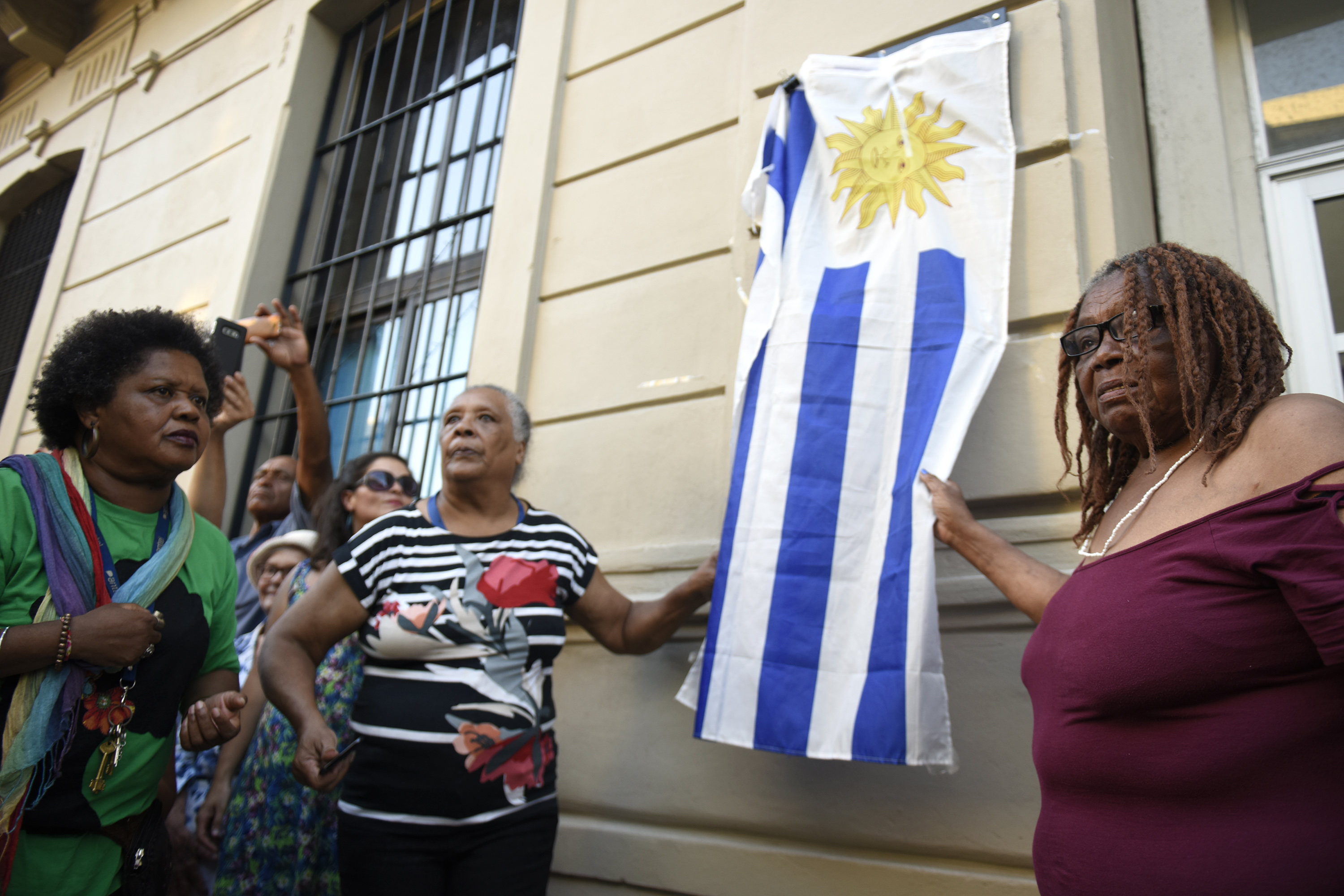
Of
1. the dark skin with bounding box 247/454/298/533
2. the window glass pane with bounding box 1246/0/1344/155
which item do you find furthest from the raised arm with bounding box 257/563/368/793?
the window glass pane with bounding box 1246/0/1344/155

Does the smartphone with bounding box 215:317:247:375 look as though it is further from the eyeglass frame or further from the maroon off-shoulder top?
the maroon off-shoulder top

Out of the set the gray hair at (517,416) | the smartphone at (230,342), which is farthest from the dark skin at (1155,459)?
the smartphone at (230,342)

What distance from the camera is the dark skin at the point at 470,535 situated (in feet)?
7.24

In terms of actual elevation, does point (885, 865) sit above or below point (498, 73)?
below

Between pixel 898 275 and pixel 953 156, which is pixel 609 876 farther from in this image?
pixel 953 156

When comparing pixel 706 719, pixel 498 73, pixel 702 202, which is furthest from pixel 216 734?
pixel 498 73

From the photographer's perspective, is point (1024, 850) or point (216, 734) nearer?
point (216, 734)

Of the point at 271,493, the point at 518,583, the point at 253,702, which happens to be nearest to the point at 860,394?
the point at 518,583

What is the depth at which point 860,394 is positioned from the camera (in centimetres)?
246

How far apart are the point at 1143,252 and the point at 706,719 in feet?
4.96

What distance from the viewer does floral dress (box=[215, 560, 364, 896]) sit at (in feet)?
8.39

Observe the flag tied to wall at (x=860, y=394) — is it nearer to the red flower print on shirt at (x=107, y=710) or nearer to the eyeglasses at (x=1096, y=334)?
the eyeglasses at (x=1096, y=334)

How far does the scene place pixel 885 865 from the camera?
2.37 m

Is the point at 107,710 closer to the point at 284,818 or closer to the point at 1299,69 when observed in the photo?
the point at 284,818
